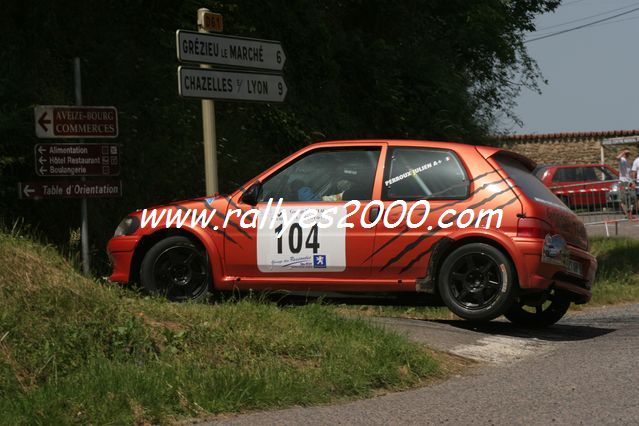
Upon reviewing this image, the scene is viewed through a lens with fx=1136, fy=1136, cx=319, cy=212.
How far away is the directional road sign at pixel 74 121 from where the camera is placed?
12250mm

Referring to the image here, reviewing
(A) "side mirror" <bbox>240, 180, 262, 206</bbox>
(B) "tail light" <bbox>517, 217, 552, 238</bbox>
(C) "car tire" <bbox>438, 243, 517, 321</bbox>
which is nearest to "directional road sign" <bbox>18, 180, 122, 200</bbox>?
(A) "side mirror" <bbox>240, 180, 262, 206</bbox>

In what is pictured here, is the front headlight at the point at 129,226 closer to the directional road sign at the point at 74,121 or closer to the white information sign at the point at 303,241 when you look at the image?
the white information sign at the point at 303,241

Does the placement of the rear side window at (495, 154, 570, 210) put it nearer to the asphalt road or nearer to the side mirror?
the asphalt road

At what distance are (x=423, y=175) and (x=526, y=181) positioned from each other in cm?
95

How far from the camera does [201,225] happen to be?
10.2m

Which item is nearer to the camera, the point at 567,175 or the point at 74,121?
the point at 74,121

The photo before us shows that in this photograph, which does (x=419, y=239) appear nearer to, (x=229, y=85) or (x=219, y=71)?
(x=229, y=85)

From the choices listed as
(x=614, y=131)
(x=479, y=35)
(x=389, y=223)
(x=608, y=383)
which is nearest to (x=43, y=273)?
(x=389, y=223)

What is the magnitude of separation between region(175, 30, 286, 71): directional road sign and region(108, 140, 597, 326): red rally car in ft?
5.11

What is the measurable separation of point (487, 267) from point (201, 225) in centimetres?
260

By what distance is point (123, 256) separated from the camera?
1047 cm

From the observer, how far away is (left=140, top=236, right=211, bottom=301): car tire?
1027cm

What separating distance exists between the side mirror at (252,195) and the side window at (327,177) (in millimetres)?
79

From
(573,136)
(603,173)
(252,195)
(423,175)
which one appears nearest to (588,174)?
(603,173)
